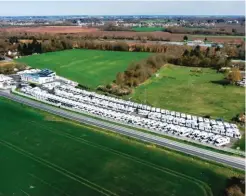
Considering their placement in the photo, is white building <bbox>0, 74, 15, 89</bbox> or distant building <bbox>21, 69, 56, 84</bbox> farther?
distant building <bbox>21, 69, 56, 84</bbox>

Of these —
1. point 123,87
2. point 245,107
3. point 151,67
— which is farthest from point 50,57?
point 245,107

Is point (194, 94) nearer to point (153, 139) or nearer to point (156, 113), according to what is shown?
point (156, 113)

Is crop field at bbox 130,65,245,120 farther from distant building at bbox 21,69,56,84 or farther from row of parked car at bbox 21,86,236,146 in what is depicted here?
distant building at bbox 21,69,56,84

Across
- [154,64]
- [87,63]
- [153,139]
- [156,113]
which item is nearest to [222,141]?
[153,139]

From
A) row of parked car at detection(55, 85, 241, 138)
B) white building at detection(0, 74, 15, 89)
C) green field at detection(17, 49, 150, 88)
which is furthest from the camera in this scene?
green field at detection(17, 49, 150, 88)

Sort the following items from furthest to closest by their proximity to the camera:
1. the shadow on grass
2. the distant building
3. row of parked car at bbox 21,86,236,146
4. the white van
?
the distant building, the shadow on grass, row of parked car at bbox 21,86,236,146, the white van

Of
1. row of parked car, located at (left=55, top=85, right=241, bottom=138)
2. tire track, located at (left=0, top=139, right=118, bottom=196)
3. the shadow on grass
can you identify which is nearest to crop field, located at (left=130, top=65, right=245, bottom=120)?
the shadow on grass

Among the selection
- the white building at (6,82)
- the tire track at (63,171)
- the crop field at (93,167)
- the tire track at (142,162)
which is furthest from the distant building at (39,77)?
the tire track at (63,171)
